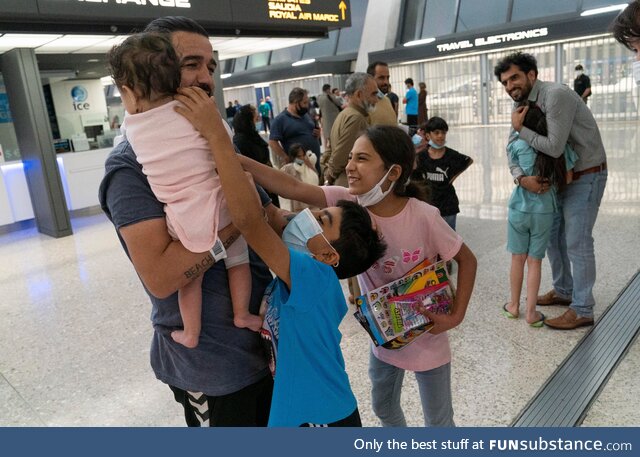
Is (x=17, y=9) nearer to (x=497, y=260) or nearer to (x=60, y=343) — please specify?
(x=60, y=343)

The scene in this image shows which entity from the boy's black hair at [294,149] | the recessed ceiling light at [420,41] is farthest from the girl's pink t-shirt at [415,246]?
the recessed ceiling light at [420,41]

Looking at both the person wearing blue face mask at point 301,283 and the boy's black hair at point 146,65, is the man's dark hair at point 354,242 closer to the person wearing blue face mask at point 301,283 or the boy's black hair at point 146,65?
the person wearing blue face mask at point 301,283

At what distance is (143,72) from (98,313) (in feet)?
11.1

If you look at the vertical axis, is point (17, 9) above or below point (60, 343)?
above

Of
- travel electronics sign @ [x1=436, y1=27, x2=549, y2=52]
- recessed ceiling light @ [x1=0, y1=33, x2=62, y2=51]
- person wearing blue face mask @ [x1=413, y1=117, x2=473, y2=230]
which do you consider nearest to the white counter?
recessed ceiling light @ [x1=0, y1=33, x2=62, y2=51]

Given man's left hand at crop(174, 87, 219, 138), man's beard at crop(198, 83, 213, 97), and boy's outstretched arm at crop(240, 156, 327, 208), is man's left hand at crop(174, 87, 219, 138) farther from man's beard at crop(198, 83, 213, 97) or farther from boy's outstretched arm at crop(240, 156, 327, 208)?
boy's outstretched arm at crop(240, 156, 327, 208)

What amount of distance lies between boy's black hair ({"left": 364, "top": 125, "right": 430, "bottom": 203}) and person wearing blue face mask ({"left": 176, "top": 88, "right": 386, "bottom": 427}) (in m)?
0.48

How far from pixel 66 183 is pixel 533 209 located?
7.32 m

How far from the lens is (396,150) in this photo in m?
1.69

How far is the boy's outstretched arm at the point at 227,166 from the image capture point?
1.02 meters

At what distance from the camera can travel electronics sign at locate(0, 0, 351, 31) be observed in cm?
496

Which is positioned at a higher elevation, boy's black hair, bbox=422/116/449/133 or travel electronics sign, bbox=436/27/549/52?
travel electronics sign, bbox=436/27/549/52

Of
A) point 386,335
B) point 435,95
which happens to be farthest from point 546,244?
point 435,95

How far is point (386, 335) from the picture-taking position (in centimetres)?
161
